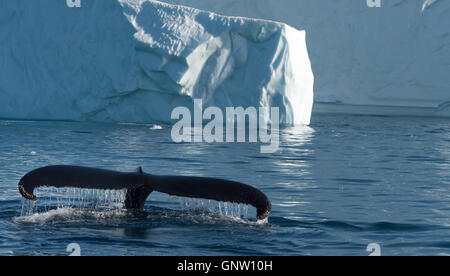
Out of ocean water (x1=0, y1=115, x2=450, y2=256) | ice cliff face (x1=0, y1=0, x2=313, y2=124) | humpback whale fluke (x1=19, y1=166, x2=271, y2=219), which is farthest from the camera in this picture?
ice cliff face (x1=0, y1=0, x2=313, y2=124)

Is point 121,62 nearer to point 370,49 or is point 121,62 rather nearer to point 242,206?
point 242,206

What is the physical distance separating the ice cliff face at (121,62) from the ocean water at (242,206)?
5.20 meters

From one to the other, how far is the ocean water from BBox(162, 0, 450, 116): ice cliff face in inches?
835

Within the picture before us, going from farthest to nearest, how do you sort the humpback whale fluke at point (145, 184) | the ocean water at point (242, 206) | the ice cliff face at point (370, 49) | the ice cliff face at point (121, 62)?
the ice cliff face at point (370, 49) < the ice cliff face at point (121, 62) < the ocean water at point (242, 206) < the humpback whale fluke at point (145, 184)

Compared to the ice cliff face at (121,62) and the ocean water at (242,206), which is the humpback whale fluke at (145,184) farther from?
the ice cliff face at (121,62)

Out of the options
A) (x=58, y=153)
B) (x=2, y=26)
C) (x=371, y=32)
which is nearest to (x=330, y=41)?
(x=371, y=32)

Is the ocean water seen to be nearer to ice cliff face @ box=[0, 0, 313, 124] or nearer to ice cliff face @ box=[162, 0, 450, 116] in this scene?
ice cliff face @ box=[0, 0, 313, 124]

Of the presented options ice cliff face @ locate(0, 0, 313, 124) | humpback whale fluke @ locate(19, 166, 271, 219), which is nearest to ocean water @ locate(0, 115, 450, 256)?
humpback whale fluke @ locate(19, 166, 271, 219)

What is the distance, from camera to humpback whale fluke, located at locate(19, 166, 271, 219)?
6094mm

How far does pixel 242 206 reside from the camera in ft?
29.4

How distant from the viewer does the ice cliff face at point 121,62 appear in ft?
80.0

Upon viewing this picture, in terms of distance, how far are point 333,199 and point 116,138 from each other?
35.2ft

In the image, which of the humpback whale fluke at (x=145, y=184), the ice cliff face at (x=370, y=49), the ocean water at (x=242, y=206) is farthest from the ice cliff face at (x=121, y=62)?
the humpback whale fluke at (x=145, y=184)

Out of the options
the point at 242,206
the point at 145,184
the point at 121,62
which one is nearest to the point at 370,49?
the point at 121,62
